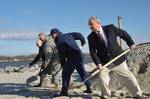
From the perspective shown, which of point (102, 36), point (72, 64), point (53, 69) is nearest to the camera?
point (102, 36)

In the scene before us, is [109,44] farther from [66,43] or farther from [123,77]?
[66,43]

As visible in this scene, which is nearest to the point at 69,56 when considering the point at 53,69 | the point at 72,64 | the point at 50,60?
the point at 72,64

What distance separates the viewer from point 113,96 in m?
12.0

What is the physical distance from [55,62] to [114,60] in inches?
148

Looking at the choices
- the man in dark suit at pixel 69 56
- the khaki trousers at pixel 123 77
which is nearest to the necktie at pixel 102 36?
the khaki trousers at pixel 123 77

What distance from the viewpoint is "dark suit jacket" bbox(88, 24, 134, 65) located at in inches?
437

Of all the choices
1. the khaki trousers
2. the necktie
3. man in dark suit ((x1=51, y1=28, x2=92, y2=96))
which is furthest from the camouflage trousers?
the necktie

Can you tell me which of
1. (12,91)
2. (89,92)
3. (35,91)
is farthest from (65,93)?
(12,91)

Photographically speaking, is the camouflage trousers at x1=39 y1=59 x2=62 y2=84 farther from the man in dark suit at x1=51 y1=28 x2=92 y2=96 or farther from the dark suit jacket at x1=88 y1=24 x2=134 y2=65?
the dark suit jacket at x1=88 y1=24 x2=134 y2=65

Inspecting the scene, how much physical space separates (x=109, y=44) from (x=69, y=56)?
174 cm

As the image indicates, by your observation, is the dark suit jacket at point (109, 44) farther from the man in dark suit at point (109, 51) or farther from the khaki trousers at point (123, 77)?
the khaki trousers at point (123, 77)

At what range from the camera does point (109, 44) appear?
36.4 ft

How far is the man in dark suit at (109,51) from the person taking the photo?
11.1 m

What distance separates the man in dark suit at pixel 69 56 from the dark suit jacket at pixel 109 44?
4.37 feet
